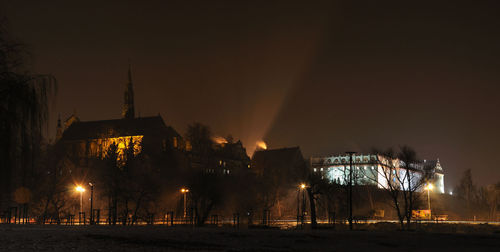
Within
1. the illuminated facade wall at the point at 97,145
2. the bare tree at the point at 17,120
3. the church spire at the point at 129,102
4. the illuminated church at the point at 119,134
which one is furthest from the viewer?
the church spire at the point at 129,102

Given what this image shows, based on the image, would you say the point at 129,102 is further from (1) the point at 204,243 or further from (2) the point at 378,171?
(1) the point at 204,243

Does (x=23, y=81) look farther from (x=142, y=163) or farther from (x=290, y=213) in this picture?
(x=290, y=213)

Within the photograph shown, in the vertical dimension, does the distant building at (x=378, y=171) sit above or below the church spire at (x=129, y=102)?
below

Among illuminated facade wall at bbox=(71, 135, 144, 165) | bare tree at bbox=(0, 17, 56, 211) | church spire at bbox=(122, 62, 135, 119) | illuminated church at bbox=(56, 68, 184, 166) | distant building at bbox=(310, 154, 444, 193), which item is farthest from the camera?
church spire at bbox=(122, 62, 135, 119)

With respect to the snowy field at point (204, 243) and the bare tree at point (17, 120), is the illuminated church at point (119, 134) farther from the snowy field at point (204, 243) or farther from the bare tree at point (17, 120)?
the bare tree at point (17, 120)

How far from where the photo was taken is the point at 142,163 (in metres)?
81.9

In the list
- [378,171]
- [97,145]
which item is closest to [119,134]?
[97,145]

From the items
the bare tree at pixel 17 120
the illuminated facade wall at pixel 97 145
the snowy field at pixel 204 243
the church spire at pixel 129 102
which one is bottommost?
the snowy field at pixel 204 243

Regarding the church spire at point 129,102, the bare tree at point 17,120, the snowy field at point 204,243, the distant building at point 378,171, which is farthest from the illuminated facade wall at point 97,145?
the bare tree at point 17,120

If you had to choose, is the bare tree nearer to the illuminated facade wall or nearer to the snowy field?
the snowy field

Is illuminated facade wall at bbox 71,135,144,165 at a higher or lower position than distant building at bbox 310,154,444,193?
higher

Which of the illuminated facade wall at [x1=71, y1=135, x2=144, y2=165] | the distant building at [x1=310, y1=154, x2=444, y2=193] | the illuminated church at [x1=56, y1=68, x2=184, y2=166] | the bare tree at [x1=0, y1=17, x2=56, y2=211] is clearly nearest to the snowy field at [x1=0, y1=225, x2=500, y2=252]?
the bare tree at [x1=0, y1=17, x2=56, y2=211]

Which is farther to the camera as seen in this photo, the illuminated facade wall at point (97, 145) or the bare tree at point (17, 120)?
the illuminated facade wall at point (97, 145)

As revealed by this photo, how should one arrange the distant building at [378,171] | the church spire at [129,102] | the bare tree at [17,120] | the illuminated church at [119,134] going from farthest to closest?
1. the church spire at [129,102]
2. the illuminated church at [119,134]
3. the distant building at [378,171]
4. the bare tree at [17,120]
